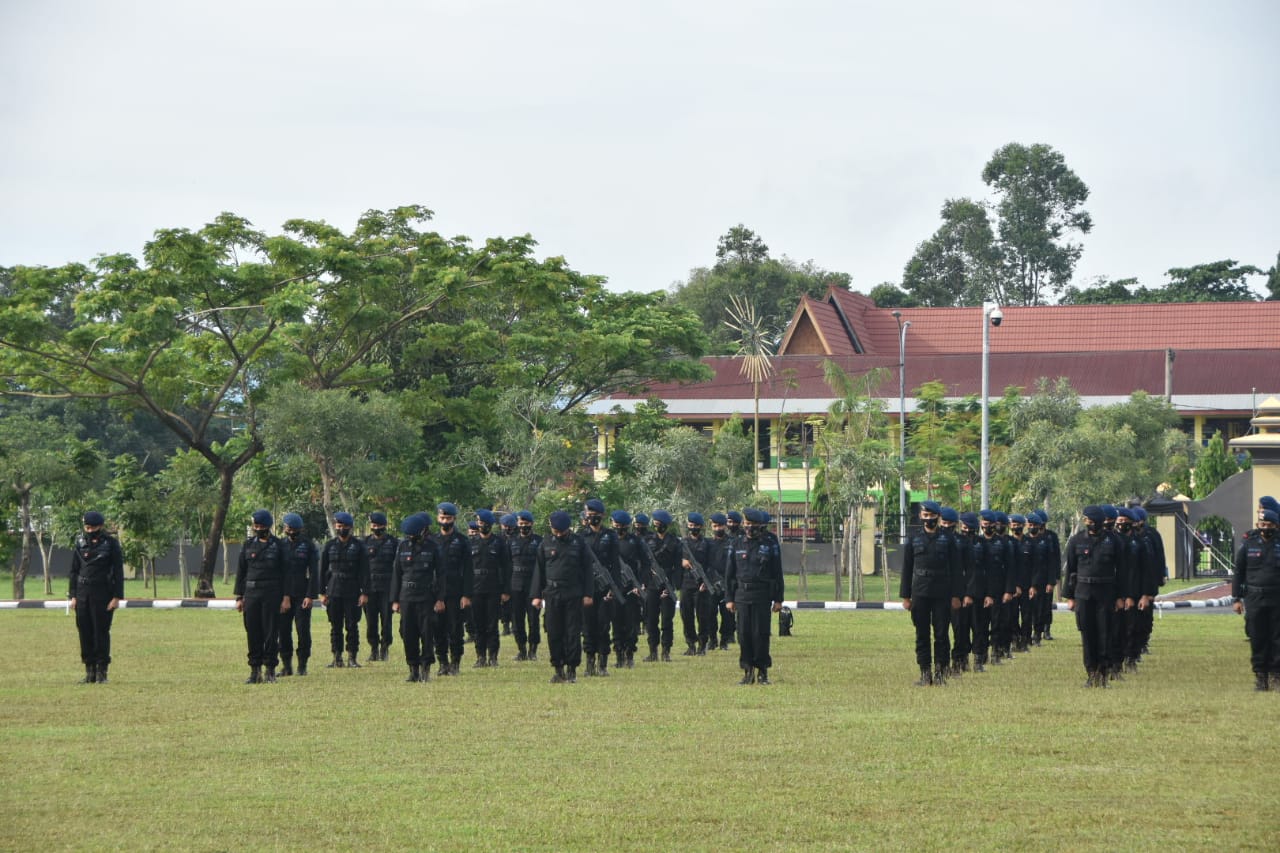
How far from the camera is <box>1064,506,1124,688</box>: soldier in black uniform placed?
54.2 feet

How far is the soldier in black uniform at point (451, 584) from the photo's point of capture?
59.1ft

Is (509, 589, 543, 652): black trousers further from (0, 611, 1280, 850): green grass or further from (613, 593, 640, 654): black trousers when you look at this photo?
(0, 611, 1280, 850): green grass

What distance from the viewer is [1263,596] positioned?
53.0 feet

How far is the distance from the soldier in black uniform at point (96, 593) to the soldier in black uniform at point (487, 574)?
3.69 metres

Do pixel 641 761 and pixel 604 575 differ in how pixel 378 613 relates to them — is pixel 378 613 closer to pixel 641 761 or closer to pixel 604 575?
pixel 604 575

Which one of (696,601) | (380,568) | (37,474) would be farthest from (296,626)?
(37,474)

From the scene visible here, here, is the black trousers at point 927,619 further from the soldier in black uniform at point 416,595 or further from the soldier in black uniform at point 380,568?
the soldier in black uniform at point 380,568

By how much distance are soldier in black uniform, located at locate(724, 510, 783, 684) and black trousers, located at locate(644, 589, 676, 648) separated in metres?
3.43

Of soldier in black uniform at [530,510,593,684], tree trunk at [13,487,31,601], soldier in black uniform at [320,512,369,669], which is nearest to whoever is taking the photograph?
soldier in black uniform at [530,510,593,684]

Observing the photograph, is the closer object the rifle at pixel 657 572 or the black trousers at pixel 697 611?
the rifle at pixel 657 572

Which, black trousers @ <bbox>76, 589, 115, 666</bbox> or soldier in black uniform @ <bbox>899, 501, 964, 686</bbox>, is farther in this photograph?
black trousers @ <bbox>76, 589, 115, 666</bbox>

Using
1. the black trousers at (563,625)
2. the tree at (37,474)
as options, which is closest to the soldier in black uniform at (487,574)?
the black trousers at (563,625)

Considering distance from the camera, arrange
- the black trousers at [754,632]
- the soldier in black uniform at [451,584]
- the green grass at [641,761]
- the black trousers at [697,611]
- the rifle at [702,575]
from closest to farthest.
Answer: the green grass at [641,761]
the black trousers at [754,632]
the soldier in black uniform at [451,584]
the rifle at [702,575]
the black trousers at [697,611]

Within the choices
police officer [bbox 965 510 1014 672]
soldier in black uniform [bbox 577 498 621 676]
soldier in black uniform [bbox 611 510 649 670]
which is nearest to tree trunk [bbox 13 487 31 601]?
soldier in black uniform [bbox 611 510 649 670]
